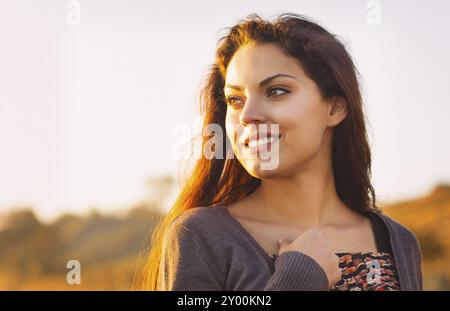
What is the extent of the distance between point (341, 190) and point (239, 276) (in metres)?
0.72

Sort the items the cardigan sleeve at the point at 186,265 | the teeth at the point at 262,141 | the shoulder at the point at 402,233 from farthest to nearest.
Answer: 1. the shoulder at the point at 402,233
2. the teeth at the point at 262,141
3. the cardigan sleeve at the point at 186,265

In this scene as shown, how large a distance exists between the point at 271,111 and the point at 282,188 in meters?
0.33

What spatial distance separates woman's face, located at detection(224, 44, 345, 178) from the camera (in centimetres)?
254

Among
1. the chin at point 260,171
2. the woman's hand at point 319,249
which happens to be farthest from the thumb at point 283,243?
the chin at point 260,171

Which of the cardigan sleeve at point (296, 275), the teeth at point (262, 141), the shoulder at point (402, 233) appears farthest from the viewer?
the shoulder at point (402, 233)

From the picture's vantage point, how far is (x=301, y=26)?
2.76m

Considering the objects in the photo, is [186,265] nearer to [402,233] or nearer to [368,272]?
[368,272]

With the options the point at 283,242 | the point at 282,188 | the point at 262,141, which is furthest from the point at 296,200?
the point at 262,141

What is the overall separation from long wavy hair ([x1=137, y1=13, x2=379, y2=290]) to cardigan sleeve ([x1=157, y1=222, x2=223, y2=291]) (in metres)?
0.29

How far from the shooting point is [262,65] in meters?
2.58

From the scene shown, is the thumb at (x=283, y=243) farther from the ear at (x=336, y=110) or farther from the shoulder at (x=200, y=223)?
the ear at (x=336, y=110)

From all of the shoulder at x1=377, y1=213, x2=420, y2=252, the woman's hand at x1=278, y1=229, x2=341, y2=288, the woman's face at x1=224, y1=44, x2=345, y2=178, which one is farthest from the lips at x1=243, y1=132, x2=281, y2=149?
the shoulder at x1=377, y1=213, x2=420, y2=252

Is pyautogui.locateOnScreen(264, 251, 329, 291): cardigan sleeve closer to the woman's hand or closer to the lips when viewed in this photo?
the woman's hand

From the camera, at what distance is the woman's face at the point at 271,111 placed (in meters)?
2.54
